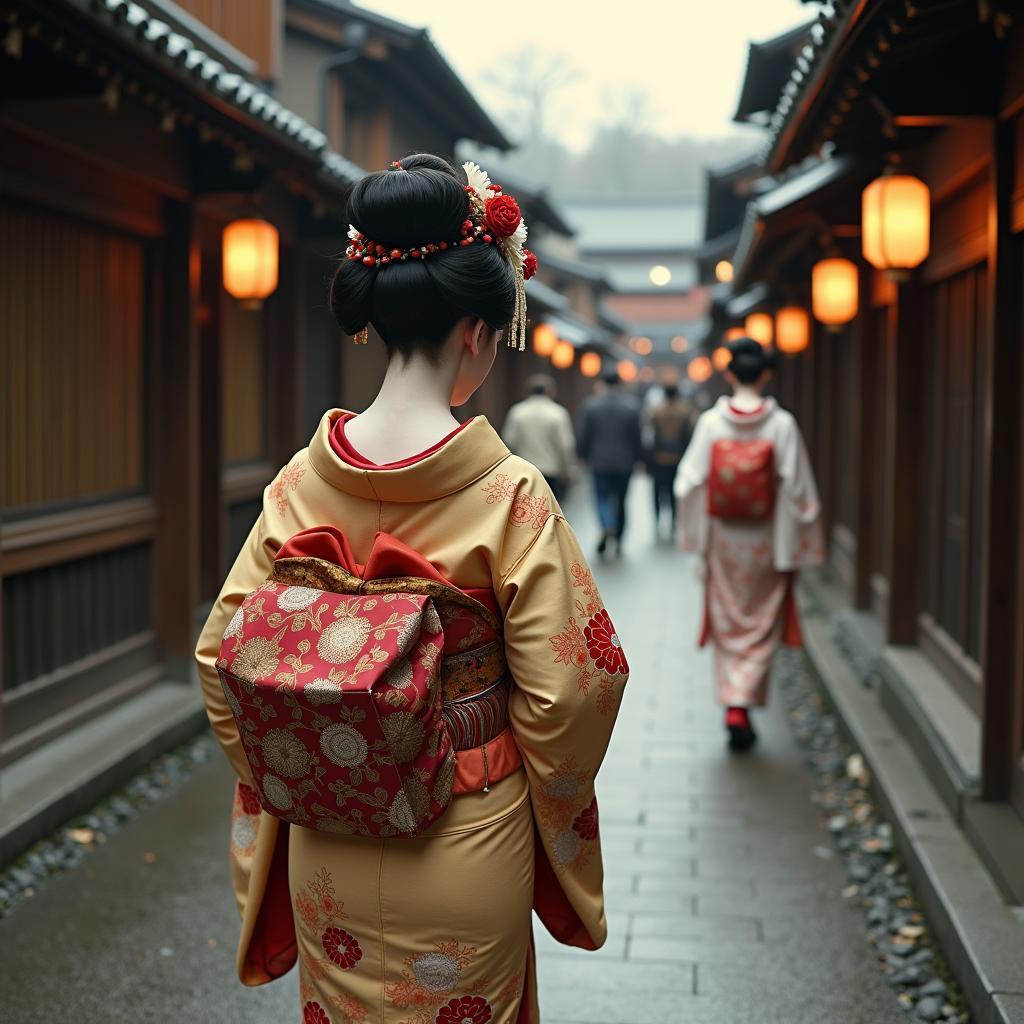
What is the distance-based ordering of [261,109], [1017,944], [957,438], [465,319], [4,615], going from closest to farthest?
[465,319] < [1017,944] < [4,615] < [261,109] < [957,438]

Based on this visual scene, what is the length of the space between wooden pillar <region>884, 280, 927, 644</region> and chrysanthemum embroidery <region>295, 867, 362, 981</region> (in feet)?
20.5

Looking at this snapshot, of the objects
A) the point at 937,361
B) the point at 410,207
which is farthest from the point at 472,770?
the point at 937,361

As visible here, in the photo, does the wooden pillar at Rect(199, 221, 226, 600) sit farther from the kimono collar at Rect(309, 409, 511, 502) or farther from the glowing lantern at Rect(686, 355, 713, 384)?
the glowing lantern at Rect(686, 355, 713, 384)

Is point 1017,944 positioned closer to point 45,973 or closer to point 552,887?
point 552,887

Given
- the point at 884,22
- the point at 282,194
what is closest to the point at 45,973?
the point at 884,22

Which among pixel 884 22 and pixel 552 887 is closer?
pixel 552 887

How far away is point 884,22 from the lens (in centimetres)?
451

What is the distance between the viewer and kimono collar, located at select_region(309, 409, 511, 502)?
2523mm

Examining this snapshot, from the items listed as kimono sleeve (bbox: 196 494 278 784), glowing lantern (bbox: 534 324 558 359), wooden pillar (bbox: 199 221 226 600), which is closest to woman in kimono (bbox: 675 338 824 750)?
wooden pillar (bbox: 199 221 226 600)

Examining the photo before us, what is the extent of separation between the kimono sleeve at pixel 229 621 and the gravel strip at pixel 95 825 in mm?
2659

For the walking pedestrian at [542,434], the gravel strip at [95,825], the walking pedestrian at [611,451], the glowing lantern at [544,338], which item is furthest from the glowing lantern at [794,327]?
the glowing lantern at [544,338]

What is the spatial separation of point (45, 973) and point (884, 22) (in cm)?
439

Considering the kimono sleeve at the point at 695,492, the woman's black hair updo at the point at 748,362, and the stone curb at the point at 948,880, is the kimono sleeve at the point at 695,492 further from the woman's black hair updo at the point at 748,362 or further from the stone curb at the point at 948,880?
the stone curb at the point at 948,880

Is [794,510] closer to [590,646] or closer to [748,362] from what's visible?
[748,362]
